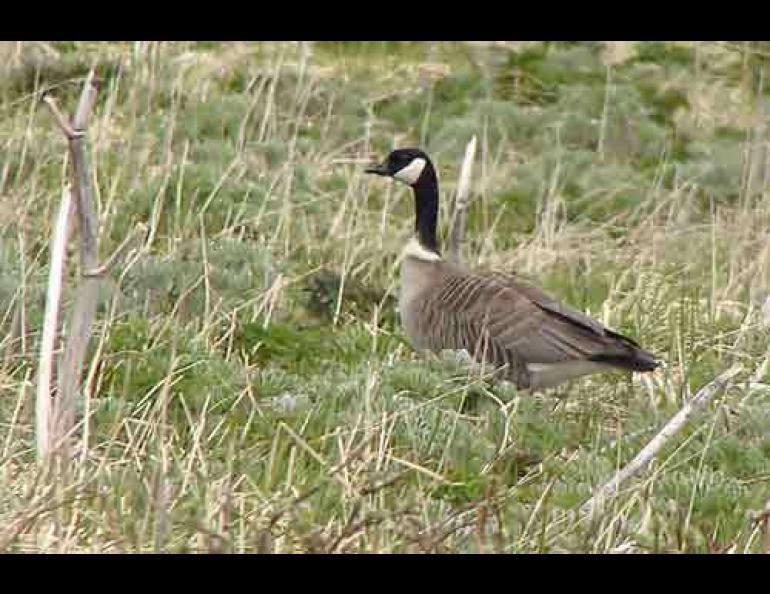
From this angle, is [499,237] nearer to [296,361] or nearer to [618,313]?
[618,313]

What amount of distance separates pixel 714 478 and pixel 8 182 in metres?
4.36

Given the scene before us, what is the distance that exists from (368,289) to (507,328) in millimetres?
1118

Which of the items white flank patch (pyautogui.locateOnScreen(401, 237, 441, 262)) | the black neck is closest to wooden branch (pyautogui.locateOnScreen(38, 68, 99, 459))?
white flank patch (pyautogui.locateOnScreen(401, 237, 441, 262))

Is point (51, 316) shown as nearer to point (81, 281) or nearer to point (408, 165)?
point (81, 281)

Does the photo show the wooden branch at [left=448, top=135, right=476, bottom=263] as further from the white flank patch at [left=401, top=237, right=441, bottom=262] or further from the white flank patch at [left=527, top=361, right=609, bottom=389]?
the white flank patch at [left=527, top=361, right=609, bottom=389]

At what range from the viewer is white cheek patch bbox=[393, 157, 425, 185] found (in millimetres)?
8617

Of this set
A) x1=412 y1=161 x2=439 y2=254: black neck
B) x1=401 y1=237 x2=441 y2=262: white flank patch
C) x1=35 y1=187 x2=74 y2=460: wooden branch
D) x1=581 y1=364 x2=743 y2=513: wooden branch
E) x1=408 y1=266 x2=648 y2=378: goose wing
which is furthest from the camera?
x1=412 y1=161 x2=439 y2=254: black neck

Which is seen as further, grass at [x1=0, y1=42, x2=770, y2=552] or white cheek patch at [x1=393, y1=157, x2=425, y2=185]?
white cheek patch at [x1=393, y1=157, x2=425, y2=185]

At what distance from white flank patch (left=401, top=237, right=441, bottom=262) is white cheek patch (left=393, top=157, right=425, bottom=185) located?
36 centimetres

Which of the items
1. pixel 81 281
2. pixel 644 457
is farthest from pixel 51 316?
pixel 644 457

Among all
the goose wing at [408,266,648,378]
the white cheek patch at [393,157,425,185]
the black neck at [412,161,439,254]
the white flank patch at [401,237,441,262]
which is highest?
the white cheek patch at [393,157,425,185]

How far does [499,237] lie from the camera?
9.89m

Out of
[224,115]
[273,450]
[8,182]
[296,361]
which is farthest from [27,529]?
[224,115]
